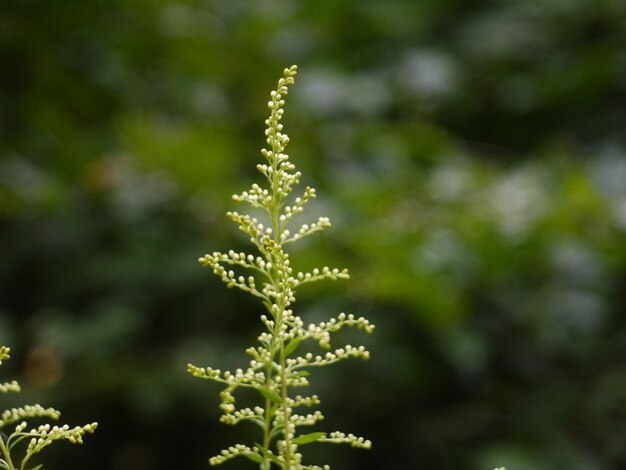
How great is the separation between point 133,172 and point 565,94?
1.94m

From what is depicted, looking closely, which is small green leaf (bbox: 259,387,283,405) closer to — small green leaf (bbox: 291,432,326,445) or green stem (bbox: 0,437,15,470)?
small green leaf (bbox: 291,432,326,445)

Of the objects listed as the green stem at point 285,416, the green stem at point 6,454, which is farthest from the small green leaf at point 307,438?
the green stem at point 6,454

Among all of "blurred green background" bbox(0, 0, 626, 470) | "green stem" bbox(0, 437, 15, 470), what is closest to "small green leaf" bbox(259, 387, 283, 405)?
"green stem" bbox(0, 437, 15, 470)

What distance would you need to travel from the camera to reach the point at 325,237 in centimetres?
265

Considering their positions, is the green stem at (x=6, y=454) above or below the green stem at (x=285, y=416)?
below

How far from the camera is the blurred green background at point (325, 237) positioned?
8.79 ft

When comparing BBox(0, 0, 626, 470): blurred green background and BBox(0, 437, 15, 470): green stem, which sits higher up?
BBox(0, 0, 626, 470): blurred green background

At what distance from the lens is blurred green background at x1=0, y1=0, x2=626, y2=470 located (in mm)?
2680

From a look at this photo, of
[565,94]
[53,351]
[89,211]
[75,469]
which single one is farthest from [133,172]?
[565,94]

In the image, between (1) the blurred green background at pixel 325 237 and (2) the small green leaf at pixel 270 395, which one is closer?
(2) the small green leaf at pixel 270 395

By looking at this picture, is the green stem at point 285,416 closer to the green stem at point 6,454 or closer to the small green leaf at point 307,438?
the small green leaf at point 307,438

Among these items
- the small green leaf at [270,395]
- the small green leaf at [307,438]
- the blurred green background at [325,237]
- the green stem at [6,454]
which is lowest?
the green stem at [6,454]

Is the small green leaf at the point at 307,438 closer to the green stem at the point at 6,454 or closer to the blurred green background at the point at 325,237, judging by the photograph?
the green stem at the point at 6,454

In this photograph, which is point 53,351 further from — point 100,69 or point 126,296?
point 100,69
